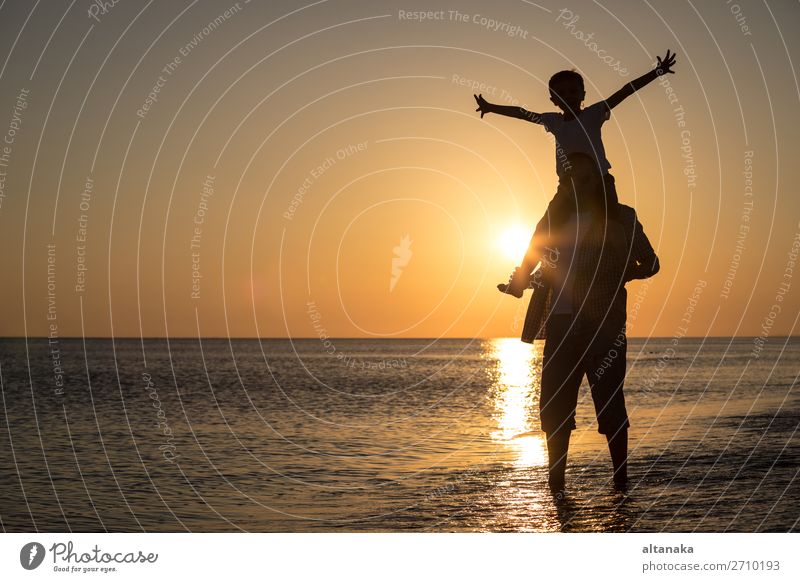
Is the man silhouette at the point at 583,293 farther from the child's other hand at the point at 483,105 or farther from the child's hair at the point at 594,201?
the child's other hand at the point at 483,105

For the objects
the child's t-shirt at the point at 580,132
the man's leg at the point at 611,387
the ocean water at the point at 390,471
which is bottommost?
the ocean water at the point at 390,471

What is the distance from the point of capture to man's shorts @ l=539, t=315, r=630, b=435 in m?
14.9

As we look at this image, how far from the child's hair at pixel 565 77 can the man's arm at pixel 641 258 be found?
230cm

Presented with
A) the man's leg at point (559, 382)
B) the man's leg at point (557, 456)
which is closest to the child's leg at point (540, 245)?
the man's leg at point (559, 382)

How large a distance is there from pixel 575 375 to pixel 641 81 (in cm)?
449

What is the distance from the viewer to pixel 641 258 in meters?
14.9

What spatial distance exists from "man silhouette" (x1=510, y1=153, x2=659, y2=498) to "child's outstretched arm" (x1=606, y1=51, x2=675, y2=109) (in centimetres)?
87

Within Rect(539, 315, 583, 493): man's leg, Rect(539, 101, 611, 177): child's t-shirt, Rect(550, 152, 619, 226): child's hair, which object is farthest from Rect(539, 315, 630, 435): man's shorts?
Rect(539, 101, 611, 177): child's t-shirt

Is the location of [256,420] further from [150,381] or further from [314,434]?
[150,381]

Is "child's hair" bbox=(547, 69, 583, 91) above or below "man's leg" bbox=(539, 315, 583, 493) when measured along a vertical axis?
A: above

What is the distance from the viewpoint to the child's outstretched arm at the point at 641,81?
526 inches

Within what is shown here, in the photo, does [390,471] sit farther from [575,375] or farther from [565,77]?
[565,77]

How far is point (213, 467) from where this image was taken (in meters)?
22.9

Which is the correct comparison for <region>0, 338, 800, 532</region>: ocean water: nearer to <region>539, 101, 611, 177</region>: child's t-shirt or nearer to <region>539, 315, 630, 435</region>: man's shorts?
<region>539, 315, 630, 435</region>: man's shorts
